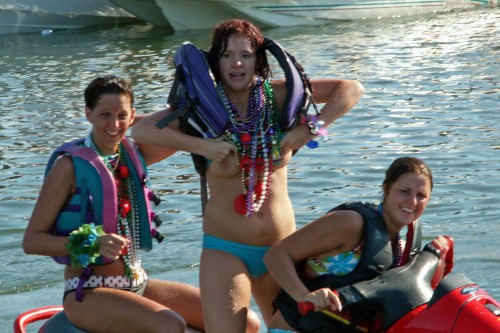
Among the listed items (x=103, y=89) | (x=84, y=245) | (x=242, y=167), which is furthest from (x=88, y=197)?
(x=242, y=167)

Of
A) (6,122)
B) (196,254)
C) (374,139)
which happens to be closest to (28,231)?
(196,254)

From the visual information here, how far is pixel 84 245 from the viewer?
13.7 ft

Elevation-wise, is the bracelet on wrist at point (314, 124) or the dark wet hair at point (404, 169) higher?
the bracelet on wrist at point (314, 124)

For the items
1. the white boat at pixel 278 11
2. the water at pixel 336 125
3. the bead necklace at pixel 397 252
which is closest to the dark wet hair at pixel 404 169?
the bead necklace at pixel 397 252

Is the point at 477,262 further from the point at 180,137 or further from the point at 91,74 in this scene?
the point at 91,74

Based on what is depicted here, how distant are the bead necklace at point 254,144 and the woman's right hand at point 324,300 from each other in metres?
0.64

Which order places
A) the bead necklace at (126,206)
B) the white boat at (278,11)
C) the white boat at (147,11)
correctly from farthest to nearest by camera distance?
the white boat at (147,11) < the white boat at (278,11) < the bead necklace at (126,206)

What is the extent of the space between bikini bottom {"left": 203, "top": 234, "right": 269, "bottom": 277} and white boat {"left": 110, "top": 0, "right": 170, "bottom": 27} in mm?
16729

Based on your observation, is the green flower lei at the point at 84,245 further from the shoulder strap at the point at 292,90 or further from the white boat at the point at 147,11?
the white boat at the point at 147,11

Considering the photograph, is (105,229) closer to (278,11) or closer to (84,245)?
(84,245)

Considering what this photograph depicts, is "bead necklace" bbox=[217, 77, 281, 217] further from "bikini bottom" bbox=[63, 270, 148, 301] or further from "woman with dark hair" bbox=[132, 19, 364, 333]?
"bikini bottom" bbox=[63, 270, 148, 301]

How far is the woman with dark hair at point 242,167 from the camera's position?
4.38 meters

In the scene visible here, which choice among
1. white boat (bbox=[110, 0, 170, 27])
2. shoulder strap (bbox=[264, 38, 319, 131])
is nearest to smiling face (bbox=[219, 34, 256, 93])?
shoulder strap (bbox=[264, 38, 319, 131])

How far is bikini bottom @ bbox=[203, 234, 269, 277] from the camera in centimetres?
445
